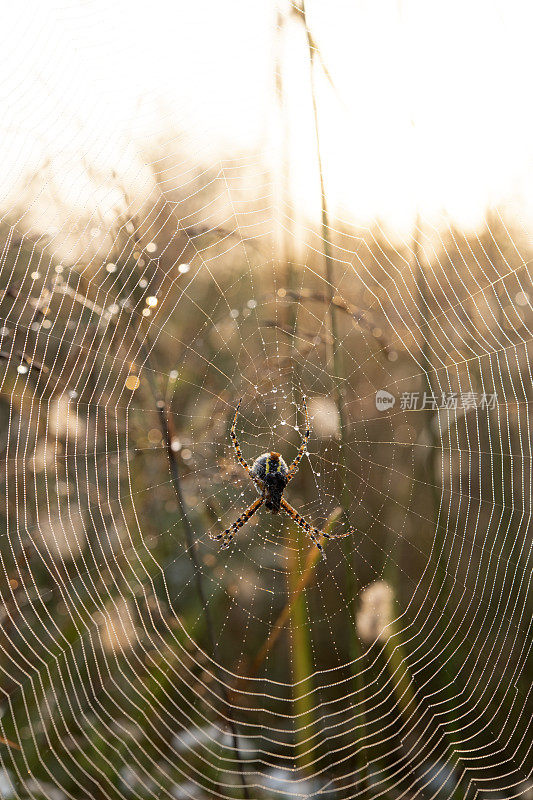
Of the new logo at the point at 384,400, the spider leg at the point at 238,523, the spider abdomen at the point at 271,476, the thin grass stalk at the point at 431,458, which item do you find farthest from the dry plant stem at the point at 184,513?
the new logo at the point at 384,400

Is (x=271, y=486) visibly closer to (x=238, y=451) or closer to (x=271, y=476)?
(x=271, y=476)

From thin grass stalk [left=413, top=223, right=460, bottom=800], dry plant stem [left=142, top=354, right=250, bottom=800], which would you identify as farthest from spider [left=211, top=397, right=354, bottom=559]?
dry plant stem [left=142, top=354, right=250, bottom=800]

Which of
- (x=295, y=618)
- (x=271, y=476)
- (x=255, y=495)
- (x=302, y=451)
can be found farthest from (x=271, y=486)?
(x=295, y=618)

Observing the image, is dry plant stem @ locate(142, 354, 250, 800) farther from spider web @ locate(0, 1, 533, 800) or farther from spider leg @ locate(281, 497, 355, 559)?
spider leg @ locate(281, 497, 355, 559)

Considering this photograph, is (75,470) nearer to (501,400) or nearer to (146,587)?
(146,587)

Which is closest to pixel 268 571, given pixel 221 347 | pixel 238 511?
pixel 238 511

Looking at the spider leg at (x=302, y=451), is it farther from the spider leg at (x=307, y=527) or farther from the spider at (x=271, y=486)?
the spider leg at (x=307, y=527)

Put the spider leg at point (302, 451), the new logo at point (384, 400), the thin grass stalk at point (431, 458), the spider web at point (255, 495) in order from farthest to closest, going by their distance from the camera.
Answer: the new logo at point (384, 400), the spider leg at point (302, 451), the thin grass stalk at point (431, 458), the spider web at point (255, 495)
